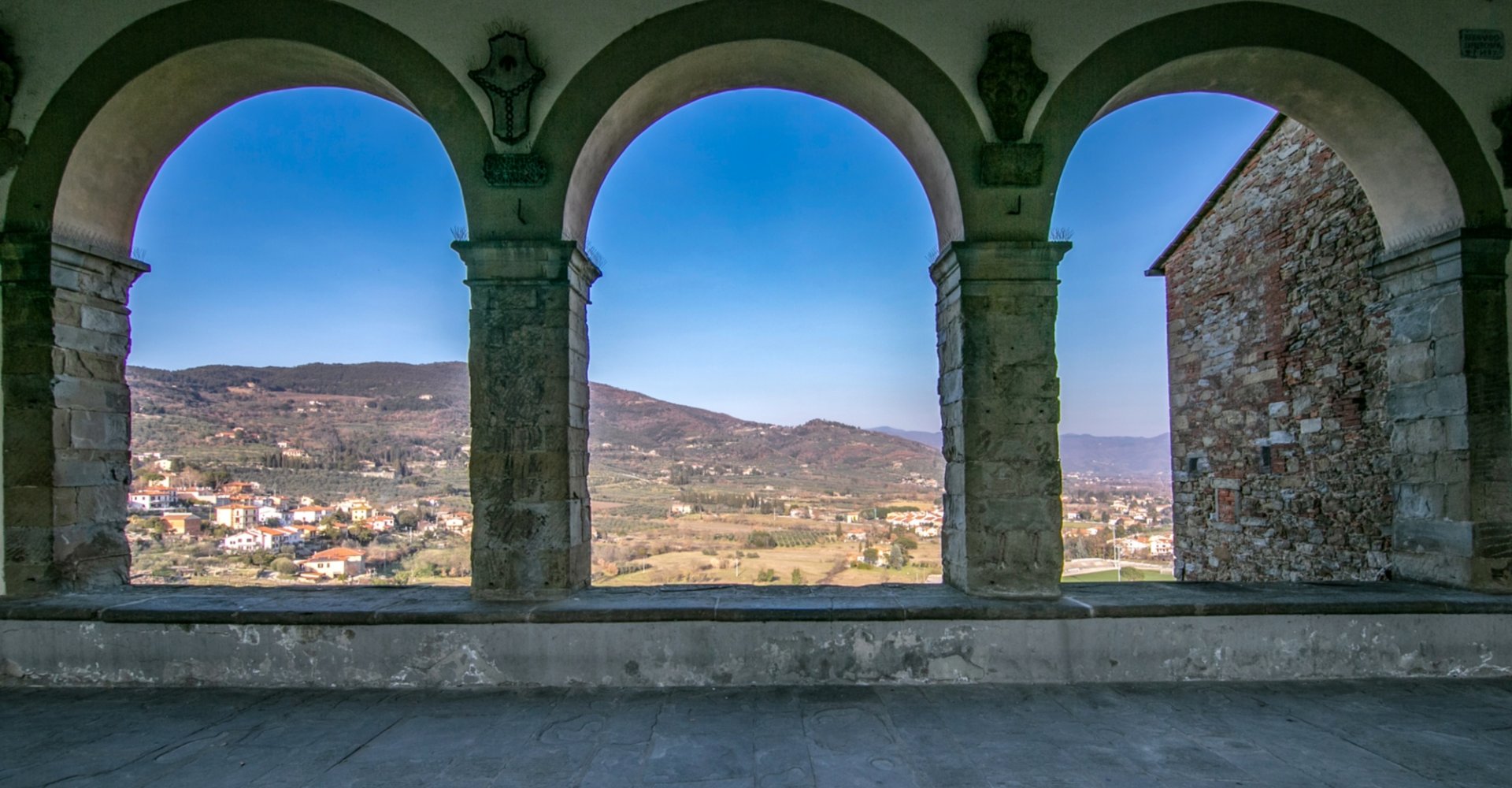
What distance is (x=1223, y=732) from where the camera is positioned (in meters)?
2.91

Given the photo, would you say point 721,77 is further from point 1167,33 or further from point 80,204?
point 80,204

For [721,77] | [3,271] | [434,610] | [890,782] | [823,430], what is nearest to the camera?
[890,782]

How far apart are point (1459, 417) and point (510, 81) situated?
5621mm

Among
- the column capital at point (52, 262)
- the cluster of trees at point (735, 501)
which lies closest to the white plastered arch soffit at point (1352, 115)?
the cluster of trees at point (735, 501)

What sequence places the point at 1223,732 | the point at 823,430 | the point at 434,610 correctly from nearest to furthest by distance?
1. the point at 1223,732
2. the point at 434,610
3. the point at 823,430

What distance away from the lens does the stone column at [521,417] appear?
363 centimetres

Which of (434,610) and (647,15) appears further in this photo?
(647,15)

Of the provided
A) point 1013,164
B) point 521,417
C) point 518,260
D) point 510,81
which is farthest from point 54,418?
point 1013,164

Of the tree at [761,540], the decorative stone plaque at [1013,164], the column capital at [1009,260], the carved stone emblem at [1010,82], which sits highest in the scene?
the carved stone emblem at [1010,82]

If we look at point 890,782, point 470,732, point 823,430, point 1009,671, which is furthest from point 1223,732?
point 823,430

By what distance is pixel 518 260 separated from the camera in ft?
12.1

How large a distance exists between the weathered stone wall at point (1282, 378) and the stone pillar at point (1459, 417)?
33.2 inches

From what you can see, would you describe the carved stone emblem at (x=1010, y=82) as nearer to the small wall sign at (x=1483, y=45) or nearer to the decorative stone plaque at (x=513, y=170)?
the decorative stone plaque at (x=513, y=170)

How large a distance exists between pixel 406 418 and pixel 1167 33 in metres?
6.68
